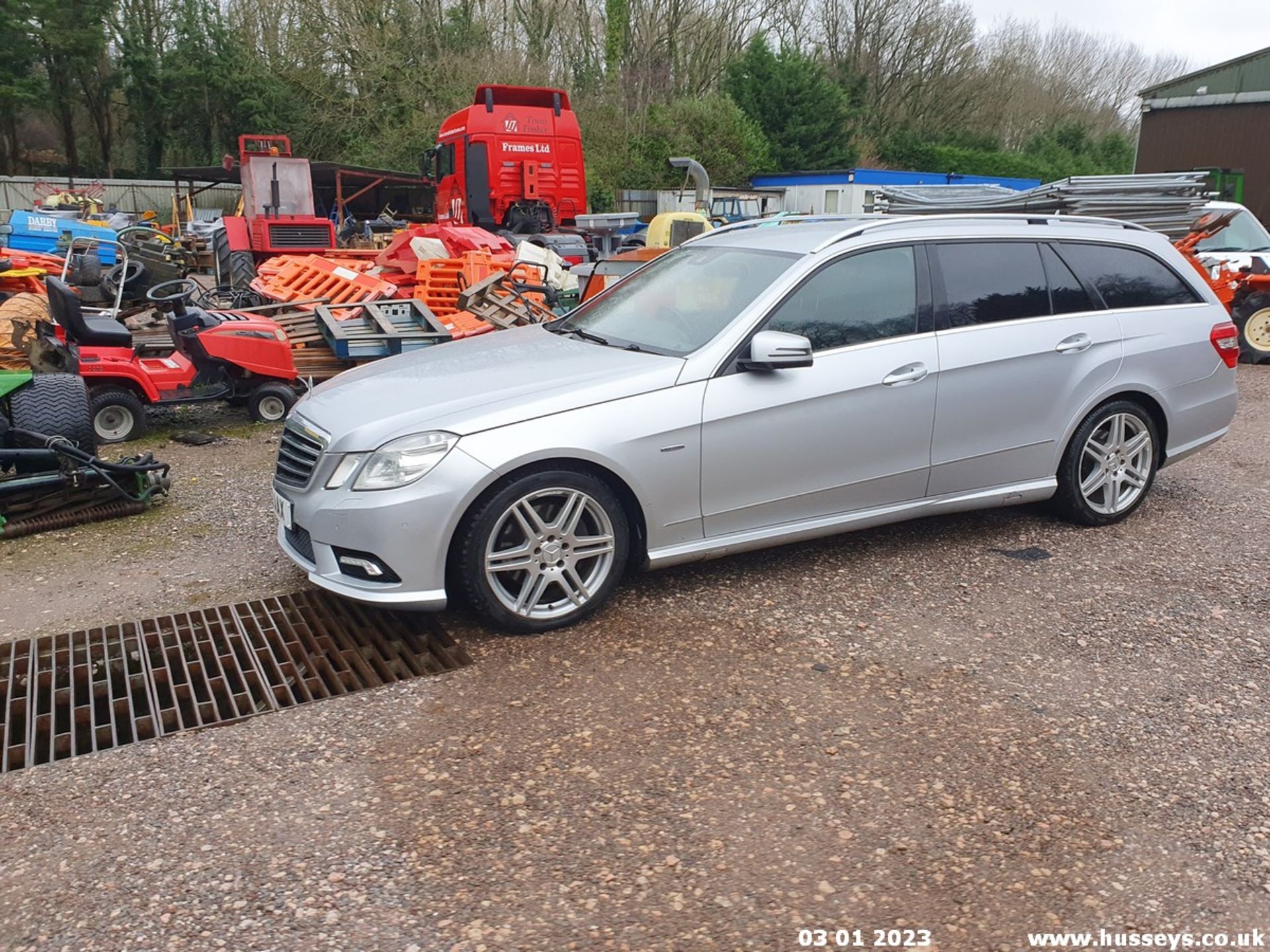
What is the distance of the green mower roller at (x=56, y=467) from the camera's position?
540 cm

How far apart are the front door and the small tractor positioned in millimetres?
11049

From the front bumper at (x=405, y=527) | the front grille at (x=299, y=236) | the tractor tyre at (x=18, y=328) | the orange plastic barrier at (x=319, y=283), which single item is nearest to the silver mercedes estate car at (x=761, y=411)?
the front bumper at (x=405, y=527)

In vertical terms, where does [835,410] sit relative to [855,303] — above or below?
below

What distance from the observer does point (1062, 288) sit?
5.27 m

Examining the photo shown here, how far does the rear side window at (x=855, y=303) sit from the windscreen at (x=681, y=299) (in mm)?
180

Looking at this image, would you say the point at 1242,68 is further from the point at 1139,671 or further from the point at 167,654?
the point at 167,654

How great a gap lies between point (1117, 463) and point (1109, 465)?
6 cm

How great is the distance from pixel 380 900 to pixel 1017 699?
242 centimetres

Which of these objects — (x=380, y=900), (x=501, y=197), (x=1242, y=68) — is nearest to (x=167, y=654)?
(x=380, y=900)

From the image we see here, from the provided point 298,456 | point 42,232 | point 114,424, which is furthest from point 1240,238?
point 42,232

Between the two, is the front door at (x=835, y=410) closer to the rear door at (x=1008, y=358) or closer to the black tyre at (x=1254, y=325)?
the rear door at (x=1008, y=358)

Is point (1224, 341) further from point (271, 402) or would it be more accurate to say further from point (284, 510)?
point (271, 402)

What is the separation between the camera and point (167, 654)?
4.05m

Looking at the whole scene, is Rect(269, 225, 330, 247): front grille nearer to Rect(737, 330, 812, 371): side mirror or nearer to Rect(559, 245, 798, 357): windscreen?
Rect(559, 245, 798, 357): windscreen
